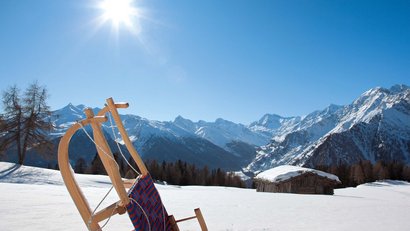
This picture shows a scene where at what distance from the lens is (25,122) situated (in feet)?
Answer: 96.1

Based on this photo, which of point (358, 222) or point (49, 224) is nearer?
point (49, 224)

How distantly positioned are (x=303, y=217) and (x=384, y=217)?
231 cm

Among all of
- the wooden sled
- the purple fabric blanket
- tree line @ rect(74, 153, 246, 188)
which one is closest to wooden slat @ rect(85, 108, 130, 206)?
the wooden sled

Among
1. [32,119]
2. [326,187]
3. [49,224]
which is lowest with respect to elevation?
[49,224]

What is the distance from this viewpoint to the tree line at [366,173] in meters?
64.1

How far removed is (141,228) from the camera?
3631mm

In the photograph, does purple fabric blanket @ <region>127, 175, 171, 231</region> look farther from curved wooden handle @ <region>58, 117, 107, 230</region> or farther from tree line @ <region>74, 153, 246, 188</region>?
tree line @ <region>74, 153, 246, 188</region>

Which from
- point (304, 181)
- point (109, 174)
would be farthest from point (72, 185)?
point (304, 181)

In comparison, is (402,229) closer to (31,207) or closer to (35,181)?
(31,207)

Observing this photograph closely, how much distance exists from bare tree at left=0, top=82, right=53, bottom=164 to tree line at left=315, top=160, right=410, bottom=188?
55037 mm

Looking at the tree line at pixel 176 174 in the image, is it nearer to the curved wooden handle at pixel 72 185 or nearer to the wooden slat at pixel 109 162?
the wooden slat at pixel 109 162

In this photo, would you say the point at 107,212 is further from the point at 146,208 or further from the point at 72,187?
the point at 146,208

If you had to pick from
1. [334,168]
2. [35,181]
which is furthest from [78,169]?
[334,168]

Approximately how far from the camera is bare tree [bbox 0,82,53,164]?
29.1 meters
